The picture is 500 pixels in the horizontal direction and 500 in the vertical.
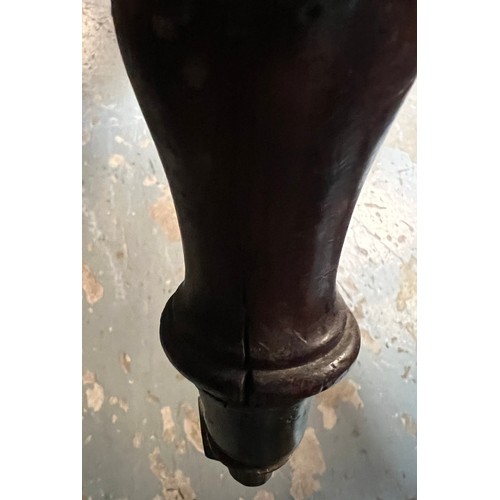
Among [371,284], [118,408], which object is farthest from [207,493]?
[371,284]

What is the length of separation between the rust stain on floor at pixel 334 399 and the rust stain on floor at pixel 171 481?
189mm

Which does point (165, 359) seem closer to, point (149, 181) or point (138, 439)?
point (138, 439)

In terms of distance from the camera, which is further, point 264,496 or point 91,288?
point 91,288

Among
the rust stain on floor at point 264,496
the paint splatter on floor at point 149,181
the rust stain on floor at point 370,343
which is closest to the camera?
the rust stain on floor at point 264,496

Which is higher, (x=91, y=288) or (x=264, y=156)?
(x=264, y=156)

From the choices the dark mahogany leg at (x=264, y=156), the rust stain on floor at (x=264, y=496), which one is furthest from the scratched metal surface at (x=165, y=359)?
the dark mahogany leg at (x=264, y=156)

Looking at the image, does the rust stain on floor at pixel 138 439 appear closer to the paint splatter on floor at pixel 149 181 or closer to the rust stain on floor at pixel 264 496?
the rust stain on floor at pixel 264 496

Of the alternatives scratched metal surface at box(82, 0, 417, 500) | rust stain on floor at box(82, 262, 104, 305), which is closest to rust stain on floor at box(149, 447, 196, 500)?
scratched metal surface at box(82, 0, 417, 500)

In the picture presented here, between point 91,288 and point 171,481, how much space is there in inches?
11.6

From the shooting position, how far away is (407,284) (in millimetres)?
906

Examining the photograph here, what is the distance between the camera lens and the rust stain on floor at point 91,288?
0.88m

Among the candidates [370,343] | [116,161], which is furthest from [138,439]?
[116,161]

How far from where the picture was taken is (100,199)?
97cm

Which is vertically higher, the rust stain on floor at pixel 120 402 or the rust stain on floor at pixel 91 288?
the rust stain on floor at pixel 91 288
